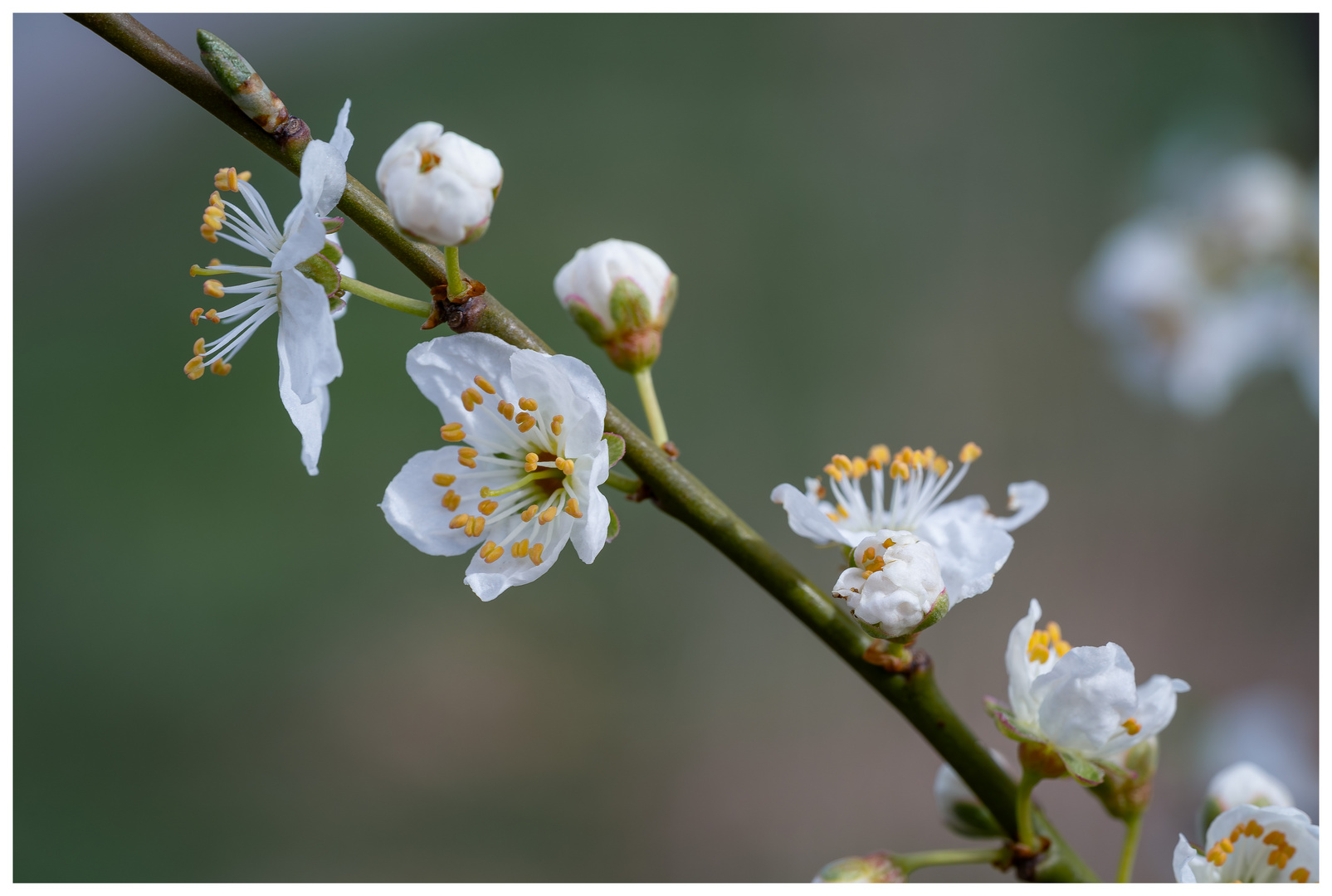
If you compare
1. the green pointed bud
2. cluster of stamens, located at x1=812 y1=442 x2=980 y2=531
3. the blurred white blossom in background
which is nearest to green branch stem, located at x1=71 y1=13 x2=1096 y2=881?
the green pointed bud

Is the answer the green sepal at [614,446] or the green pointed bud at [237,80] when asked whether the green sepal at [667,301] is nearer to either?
the green sepal at [614,446]

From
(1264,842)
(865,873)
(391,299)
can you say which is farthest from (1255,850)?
(391,299)

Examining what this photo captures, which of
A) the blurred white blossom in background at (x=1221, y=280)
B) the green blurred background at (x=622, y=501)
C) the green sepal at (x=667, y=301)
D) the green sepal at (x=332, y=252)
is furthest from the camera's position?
the green blurred background at (x=622, y=501)

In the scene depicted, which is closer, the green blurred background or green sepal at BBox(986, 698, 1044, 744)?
green sepal at BBox(986, 698, 1044, 744)

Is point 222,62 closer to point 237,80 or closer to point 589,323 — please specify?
point 237,80

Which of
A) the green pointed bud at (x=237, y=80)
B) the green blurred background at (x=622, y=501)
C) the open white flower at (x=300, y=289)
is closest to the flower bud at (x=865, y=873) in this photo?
the open white flower at (x=300, y=289)

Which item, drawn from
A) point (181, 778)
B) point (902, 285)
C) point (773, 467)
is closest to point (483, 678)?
point (181, 778)

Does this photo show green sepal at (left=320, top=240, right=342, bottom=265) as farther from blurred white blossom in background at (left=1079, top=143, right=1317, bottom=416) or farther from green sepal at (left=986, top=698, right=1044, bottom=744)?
blurred white blossom in background at (left=1079, top=143, right=1317, bottom=416)
